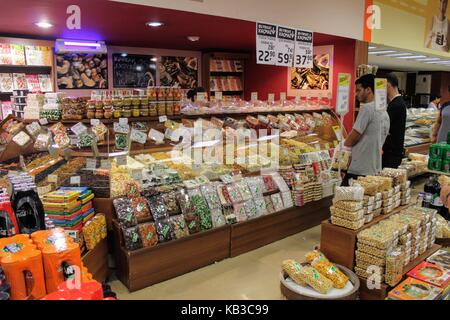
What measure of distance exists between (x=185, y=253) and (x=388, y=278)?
1808 mm

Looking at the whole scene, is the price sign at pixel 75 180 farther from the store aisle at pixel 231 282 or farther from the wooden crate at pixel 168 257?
the store aisle at pixel 231 282

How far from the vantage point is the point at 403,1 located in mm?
7113

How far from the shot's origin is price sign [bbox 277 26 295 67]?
13.7 ft

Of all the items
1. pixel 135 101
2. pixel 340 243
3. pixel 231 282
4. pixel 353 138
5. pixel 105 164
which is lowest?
pixel 231 282

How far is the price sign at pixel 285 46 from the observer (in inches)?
164

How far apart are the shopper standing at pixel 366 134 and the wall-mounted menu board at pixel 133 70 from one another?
4.71 meters

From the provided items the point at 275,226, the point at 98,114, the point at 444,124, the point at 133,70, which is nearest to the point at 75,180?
the point at 98,114

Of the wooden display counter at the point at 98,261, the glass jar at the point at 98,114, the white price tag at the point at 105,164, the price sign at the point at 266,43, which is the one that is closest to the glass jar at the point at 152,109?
the glass jar at the point at 98,114

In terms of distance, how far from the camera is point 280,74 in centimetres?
760

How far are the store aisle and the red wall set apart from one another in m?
3.39

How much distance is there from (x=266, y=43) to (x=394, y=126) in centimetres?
221

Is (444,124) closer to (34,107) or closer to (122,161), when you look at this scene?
(122,161)

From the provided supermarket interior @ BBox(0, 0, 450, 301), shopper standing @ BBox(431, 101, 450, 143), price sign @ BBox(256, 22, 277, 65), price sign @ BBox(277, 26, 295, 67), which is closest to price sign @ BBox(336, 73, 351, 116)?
supermarket interior @ BBox(0, 0, 450, 301)
